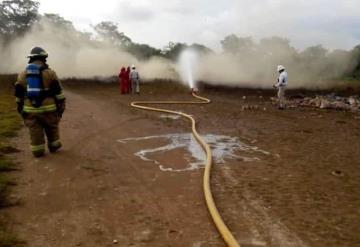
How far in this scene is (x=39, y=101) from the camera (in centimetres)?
916

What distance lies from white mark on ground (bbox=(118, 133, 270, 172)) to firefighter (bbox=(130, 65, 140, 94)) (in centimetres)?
1565

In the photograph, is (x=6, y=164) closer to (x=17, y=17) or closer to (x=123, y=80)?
(x=123, y=80)

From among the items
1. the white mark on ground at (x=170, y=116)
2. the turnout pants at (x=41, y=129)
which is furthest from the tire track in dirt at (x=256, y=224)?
the white mark on ground at (x=170, y=116)

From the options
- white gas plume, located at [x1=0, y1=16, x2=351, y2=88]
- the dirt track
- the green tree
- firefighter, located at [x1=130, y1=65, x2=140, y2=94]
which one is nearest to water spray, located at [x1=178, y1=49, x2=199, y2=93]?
white gas plume, located at [x1=0, y1=16, x2=351, y2=88]

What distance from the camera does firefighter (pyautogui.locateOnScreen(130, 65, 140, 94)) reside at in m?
27.5

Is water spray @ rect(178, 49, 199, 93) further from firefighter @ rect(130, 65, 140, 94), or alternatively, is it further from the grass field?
the grass field

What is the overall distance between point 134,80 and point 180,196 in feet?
70.8

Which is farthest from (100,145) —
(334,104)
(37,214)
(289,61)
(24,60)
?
(24,60)

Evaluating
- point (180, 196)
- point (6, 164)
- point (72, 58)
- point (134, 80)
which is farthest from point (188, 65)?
point (180, 196)

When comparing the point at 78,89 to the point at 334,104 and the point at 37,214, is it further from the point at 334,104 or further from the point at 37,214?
the point at 37,214

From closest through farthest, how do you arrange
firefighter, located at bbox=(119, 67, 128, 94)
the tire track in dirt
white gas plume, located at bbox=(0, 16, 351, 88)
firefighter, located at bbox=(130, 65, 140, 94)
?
the tire track in dirt → firefighter, located at bbox=(119, 67, 128, 94) → firefighter, located at bbox=(130, 65, 140, 94) → white gas plume, located at bbox=(0, 16, 351, 88)

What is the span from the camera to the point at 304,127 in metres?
14.2

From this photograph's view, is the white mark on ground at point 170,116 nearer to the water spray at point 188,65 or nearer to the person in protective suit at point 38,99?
the person in protective suit at point 38,99

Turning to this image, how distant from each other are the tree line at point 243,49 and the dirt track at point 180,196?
73.5 ft
